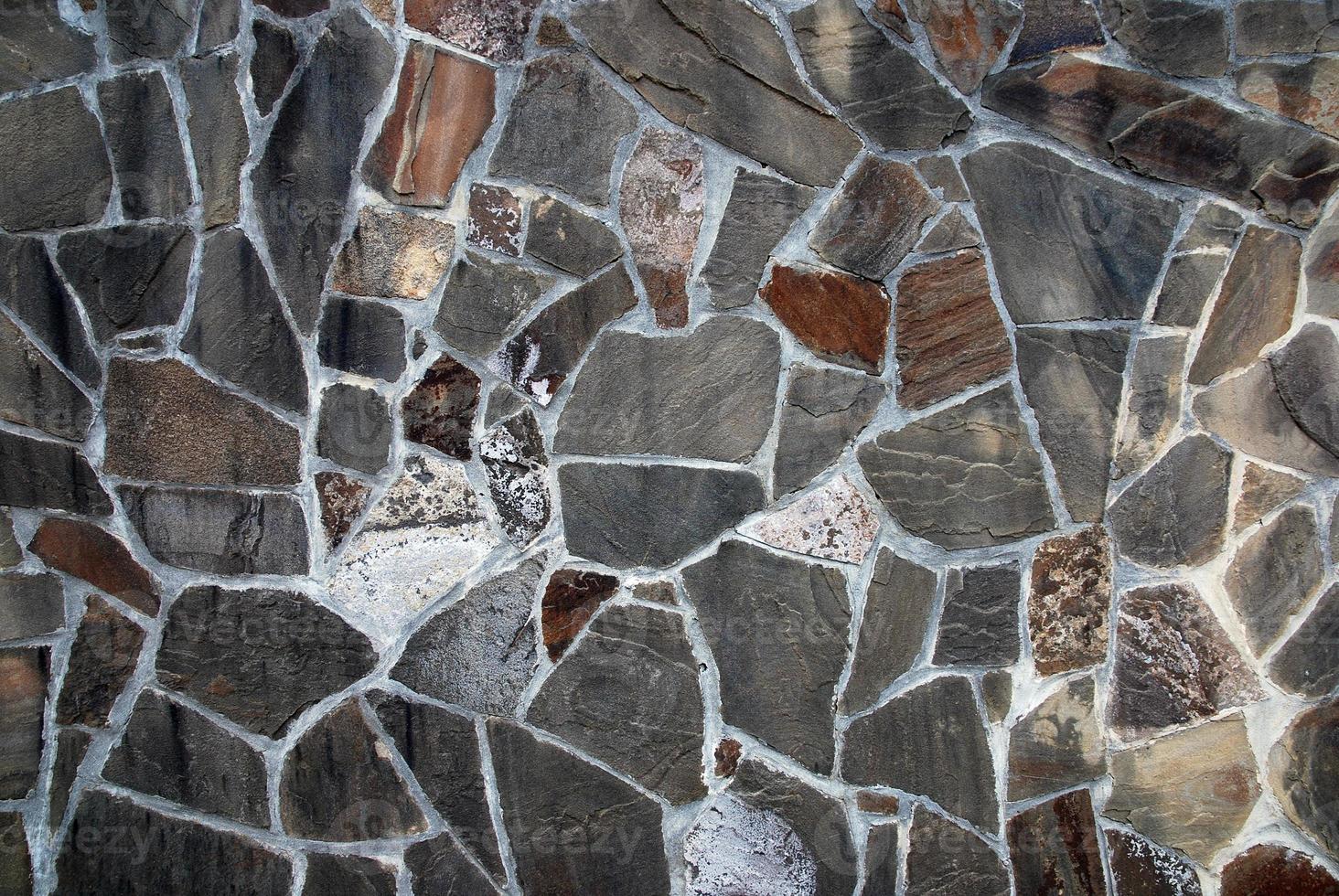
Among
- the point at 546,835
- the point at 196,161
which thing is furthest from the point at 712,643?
the point at 196,161

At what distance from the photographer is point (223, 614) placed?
2150 millimetres

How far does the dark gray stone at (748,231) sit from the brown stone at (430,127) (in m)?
0.55

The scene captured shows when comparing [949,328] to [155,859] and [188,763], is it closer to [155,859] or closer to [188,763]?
[188,763]

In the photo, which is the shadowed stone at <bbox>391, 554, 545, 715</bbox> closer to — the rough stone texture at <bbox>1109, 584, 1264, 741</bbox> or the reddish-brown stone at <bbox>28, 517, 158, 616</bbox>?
the reddish-brown stone at <bbox>28, 517, 158, 616</bbox>

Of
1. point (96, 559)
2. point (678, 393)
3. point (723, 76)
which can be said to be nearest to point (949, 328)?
point (678, 393)

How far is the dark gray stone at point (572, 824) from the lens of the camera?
7.18ft

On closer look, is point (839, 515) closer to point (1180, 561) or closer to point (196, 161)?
point (1180, 561)

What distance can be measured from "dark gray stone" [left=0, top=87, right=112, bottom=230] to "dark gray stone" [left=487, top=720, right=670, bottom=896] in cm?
143

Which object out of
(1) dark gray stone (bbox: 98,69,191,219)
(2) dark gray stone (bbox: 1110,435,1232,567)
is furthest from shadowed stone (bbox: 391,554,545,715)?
(2) dark gray stone (bbox: 1110,435,1232,567)

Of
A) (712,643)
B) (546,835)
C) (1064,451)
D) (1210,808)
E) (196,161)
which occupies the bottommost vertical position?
(546,835)

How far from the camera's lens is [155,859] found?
218 centimetres

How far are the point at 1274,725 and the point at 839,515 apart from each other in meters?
1.06

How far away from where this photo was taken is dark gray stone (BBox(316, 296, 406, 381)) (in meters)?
2.10

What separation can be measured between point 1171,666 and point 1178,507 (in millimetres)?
351
